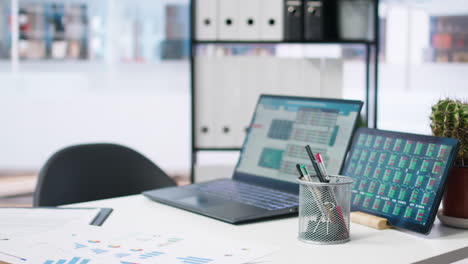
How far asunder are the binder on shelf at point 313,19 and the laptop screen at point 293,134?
1242 mm

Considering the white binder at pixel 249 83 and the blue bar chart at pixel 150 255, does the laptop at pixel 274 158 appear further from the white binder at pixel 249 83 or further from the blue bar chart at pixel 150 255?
the white binder at pixel 249 83

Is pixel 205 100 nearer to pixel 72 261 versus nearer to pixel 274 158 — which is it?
pixel 274 158

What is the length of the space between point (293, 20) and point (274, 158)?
1.36 metres

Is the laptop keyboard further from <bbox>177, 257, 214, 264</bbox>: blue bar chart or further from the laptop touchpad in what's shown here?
<bbox>177, 257, 214, 264</bbox>: blue bar chart

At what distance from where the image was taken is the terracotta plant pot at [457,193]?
48.0 inches

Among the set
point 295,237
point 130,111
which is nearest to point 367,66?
point 295,237

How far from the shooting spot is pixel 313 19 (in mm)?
2830

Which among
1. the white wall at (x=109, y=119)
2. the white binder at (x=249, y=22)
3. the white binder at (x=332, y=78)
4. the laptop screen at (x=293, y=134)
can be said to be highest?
the white binder at (x=249, y=22)

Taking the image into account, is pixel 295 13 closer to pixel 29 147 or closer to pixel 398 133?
pixel 398 133

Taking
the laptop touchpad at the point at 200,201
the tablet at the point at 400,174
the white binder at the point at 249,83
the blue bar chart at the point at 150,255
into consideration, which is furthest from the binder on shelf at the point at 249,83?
the blue bar chart at the point at 150,255

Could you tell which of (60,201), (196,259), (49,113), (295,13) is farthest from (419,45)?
(196,259)

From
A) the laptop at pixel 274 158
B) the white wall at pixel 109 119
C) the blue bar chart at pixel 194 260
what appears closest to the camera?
the blue bar chart at pixel 194 260

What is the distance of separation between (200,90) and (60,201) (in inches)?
44.0

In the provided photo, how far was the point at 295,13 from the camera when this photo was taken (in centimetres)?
281
